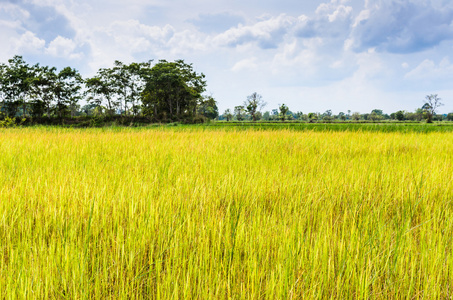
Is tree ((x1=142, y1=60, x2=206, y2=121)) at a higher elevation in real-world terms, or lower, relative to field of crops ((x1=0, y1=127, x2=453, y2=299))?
higher

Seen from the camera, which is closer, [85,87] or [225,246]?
[225,246]

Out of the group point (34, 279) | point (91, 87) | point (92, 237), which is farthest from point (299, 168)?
point (91, 87)

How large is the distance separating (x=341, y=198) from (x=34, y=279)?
243 centimetres

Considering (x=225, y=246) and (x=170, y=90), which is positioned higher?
(x=170, y=90)

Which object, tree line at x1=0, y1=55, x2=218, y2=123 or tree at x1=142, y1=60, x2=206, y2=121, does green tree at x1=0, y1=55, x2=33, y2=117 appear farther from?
tree at x1=142, y1=60, x2=206, y2=121

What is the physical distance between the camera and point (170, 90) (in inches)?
1898

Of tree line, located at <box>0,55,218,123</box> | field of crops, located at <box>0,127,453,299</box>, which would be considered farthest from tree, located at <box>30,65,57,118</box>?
field of crops, located at <box>0,127,453,299</box>

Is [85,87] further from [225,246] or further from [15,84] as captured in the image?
[225,246]

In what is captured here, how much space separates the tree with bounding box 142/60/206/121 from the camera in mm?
45750

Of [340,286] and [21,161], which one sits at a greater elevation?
[21,161]

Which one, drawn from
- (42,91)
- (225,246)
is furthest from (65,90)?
(225,246)

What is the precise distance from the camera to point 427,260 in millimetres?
1324

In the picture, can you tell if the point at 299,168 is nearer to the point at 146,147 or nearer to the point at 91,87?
the point at 146,147

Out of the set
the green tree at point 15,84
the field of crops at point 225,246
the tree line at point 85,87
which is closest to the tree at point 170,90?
the tree line at point 85,87
